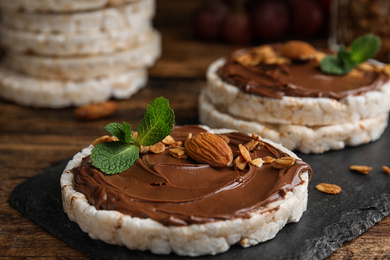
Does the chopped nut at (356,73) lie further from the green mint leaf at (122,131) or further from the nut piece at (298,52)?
the green mint leaf at (122,131)

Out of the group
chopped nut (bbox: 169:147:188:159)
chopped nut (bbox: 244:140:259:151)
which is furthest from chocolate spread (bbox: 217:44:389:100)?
chopped nut (bbox: 169:147:188:159)

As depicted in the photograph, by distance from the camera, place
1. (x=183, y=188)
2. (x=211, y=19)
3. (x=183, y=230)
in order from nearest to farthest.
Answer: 1. (x=183, y=230)
2. (x=183, y=188)
3. (x=211, y=19)

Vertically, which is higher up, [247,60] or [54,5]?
[54,5]

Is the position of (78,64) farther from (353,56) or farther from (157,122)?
(353,56)

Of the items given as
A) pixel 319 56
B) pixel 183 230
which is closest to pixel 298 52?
pixel 319 56


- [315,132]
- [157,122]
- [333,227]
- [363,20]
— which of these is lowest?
[333,227]

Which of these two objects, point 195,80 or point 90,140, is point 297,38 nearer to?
point 195,80

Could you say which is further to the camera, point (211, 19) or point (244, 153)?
point (211, 19)
